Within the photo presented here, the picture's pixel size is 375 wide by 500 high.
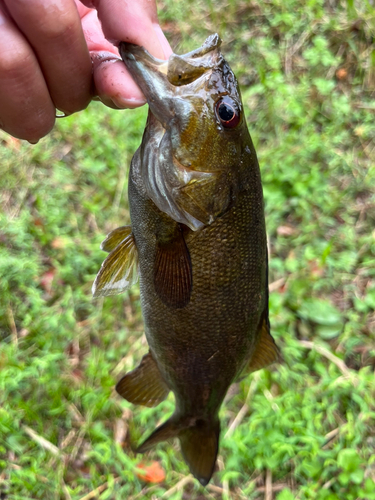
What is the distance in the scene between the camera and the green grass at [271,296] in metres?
2.36

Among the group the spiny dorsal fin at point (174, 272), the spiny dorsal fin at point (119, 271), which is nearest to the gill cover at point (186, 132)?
the spiny dorsal fin at point (174, 272)

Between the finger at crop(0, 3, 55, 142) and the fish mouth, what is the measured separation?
0.26 m

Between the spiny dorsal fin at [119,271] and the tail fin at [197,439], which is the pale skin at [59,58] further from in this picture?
the tail fin at [197,439]

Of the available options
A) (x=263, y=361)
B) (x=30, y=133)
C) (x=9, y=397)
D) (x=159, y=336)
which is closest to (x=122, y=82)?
(x=30, y=133)

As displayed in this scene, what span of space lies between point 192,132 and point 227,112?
13cm

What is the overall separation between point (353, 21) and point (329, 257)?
2.14 m

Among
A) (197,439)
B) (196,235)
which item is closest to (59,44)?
(196,235)

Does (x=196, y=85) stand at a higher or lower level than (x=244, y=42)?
higher

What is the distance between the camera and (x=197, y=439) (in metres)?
1.85

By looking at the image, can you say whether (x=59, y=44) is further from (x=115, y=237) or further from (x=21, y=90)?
(x=115, y=237)

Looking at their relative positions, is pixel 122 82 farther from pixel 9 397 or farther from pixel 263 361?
pixel 9 397

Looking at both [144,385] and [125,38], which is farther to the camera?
[144,385]

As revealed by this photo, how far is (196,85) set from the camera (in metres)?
1.28

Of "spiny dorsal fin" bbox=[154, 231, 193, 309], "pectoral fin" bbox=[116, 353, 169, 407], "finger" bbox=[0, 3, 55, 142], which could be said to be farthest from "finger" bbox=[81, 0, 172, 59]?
"pectoral fin" bbox=[116, 353, 169, 407]
